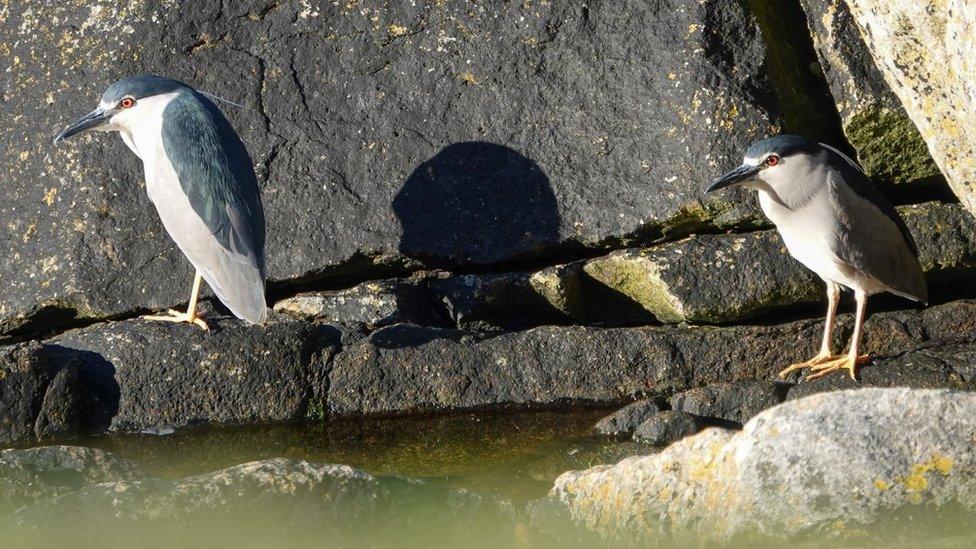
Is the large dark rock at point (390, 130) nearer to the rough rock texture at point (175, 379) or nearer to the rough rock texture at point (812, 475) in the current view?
the rough rock texture at point (175, 379)

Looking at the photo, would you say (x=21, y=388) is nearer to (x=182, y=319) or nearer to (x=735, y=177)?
(x=182, y=319)

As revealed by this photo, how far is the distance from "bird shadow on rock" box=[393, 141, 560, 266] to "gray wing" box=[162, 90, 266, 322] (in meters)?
0.74

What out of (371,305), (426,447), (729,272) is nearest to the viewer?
(426,447)

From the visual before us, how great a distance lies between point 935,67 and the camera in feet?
12.7

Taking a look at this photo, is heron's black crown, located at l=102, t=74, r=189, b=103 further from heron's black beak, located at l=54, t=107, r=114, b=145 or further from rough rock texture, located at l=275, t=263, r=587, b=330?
rough rock texture, located at l=275, t=263, r=587, b=330

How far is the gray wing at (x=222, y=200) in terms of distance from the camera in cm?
439

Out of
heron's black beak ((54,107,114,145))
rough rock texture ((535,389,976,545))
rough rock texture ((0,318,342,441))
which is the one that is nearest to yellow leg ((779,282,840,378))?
rough rock texture ((535,389,976,545))

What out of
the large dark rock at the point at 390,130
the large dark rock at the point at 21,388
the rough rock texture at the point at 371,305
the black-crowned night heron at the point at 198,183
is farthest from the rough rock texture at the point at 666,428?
the large dark rock at the point at 21,388

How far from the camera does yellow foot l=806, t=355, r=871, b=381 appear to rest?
4.29 meters

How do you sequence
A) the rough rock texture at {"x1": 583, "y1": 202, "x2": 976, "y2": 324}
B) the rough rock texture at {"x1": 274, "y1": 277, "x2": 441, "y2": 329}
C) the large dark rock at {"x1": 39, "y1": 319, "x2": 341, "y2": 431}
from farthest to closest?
the rough rock texture at {"x1": 274, "y1": 277, "x2": 441, "y2": 329}
the rough rock texture at {"x1": 583, "y1": 202, "x2": 976, "y2": 324}
the large dark rock at {"x1": 39, "y1": 319, "x2": 341, "y2": 431}

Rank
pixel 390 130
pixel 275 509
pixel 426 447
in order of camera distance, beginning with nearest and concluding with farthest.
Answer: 1. pixel 275 509
2. pixel 426 447
3. pixel 390 130

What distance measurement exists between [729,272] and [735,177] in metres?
0.39

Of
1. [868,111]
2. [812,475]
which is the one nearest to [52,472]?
[812,475]

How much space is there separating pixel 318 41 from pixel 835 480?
11.1ft
